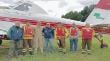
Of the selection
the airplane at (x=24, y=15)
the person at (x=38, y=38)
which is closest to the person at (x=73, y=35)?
the airplane at (x=24, y=15)

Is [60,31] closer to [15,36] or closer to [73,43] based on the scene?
[73,43]

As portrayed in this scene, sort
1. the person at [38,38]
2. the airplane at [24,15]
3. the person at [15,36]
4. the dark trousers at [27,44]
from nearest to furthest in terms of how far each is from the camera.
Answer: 1. the person at [15,36]
2. the dark trousers at [27,44]
3. the person at [38,38]
4. the airplane at [24,15]

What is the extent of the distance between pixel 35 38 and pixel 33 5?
2577 mm

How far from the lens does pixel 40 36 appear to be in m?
15.1

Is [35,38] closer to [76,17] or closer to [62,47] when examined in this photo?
[62,47]

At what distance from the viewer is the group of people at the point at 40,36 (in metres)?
14.2

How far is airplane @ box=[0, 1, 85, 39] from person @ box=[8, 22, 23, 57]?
Answer: 153 centimetres

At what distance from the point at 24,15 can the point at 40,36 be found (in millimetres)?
1726

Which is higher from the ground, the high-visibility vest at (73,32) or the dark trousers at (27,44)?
the high-visibility vest at (73,32)

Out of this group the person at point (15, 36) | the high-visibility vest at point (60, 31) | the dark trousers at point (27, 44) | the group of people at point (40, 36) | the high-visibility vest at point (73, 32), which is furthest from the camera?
the high-visibility vest at point (73, 32)

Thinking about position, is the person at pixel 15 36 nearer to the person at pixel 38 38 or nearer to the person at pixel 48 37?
the person at pixel 38 38

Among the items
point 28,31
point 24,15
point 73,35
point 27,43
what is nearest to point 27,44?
point 27,43

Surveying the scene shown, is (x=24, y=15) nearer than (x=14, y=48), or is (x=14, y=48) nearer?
(x=14, y=48)

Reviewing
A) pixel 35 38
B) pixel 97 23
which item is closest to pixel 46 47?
pixel 35 38
